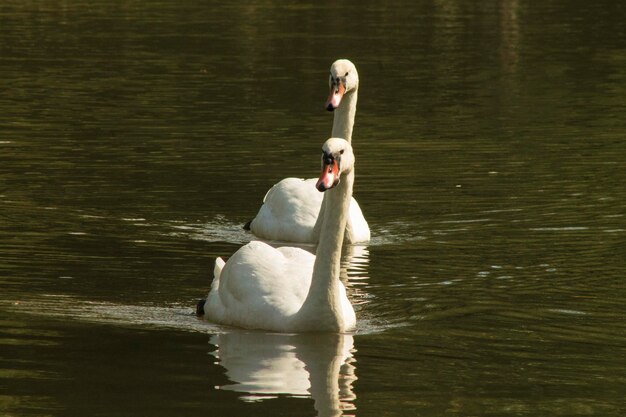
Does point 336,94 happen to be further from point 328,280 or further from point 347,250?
point 328,280

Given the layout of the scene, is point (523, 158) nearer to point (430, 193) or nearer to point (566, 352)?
point (430, 193)

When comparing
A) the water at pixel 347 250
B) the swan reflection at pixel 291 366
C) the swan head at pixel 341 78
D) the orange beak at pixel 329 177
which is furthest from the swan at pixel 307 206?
the orange beak at pixel 329 177

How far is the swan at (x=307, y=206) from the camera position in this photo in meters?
16.3

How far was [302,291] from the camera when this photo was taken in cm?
1229

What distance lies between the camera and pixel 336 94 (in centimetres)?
1614

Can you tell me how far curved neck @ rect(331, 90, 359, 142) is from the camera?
1650 centimetres

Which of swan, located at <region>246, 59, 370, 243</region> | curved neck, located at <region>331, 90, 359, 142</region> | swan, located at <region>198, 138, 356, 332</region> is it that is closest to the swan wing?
swan, located at <region>246, 59, 370, 243</region>

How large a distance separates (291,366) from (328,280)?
2.93 feet

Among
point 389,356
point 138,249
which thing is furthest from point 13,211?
point 389,356

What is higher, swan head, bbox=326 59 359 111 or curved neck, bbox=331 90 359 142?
swan head, bbox=326 59 359 111

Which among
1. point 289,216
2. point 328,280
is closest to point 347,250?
point 289,216

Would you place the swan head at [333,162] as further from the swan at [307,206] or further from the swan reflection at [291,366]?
the swan at [307,206]

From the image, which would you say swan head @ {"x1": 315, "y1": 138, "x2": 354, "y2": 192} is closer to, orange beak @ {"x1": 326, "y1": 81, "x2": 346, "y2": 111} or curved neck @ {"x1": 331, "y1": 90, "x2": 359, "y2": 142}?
orange beak @ {"x1": 326, "y1": 81, "x2": 346, "y2": 111}

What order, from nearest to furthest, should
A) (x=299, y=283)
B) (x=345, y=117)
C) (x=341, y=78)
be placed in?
(x=299, y=283) < (x=341, y=78) < (x=345, y=117)
